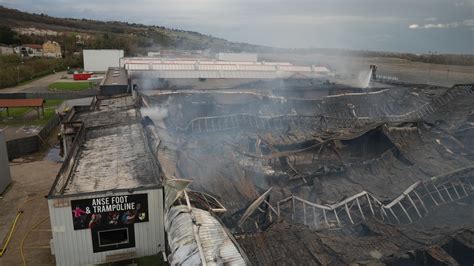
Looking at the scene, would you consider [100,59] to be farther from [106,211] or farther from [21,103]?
[106,211]

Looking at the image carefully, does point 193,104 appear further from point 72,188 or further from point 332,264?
point 332,264

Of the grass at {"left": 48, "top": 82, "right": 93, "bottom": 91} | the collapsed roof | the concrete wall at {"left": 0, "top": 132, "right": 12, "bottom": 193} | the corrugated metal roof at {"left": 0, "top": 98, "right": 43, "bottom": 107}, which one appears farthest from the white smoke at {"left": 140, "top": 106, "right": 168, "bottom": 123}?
the grass at {"left": 48, "top": 82, "right": 93, "bottom": 91}

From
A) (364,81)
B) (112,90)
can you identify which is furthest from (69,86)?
(364,81)

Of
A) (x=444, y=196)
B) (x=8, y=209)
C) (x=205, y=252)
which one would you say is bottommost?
(x=8, y=209)

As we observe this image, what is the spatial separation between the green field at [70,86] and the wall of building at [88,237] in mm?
30787

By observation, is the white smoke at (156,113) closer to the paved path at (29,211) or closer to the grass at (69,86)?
the paved path at (29,211)

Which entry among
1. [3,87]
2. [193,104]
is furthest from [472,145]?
[3,87]

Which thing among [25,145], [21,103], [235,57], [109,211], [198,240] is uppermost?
[235,57]

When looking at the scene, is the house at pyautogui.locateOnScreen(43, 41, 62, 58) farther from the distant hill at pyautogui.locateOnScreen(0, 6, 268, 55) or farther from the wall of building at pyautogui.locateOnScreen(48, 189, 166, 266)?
the wall of building at pyautogui.locateOnScreen(48, 189, 166, 266)

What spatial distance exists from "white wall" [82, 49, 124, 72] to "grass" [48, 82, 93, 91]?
11.1 m

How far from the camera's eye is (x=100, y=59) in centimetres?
5031

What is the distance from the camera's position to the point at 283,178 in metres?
12.9

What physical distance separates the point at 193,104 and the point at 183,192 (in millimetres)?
12081

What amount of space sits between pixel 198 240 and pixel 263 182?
20.9ft
